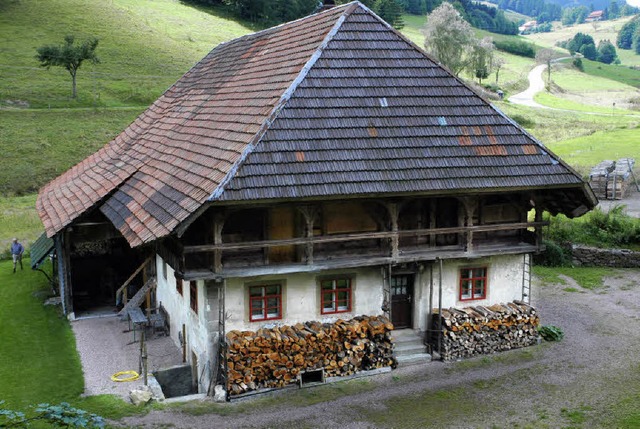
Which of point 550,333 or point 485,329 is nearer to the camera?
point 485,329

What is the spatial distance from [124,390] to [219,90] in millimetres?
8747

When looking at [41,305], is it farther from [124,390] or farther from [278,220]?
[278,220]

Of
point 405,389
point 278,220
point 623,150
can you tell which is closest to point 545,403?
point 405,389

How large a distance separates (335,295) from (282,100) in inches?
176

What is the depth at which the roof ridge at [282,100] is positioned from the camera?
13314mm

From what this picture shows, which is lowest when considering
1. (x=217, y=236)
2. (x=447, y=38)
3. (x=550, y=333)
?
(x=550, y=333)

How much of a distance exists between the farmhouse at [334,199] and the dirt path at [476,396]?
952 mm

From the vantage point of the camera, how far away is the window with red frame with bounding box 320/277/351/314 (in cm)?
1547

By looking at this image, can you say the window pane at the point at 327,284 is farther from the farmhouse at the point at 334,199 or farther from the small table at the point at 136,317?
the small table at the point at 136,317

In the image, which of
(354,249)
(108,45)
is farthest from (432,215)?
(108,45)

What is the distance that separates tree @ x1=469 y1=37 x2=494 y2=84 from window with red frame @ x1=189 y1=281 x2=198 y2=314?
63242 mm

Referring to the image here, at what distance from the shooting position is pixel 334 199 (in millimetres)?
14148

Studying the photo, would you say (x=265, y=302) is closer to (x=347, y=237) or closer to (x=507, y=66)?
(x=347, y=237)

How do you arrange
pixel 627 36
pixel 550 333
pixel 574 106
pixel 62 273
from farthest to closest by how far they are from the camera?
pixel 627 36
pixel 574 106
pixel 62 273
pixel 550 333
